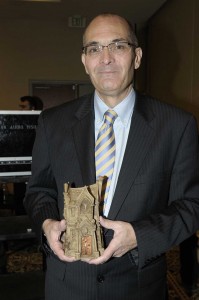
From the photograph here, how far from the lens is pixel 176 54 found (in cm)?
552

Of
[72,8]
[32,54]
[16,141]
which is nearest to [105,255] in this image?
[16,141]

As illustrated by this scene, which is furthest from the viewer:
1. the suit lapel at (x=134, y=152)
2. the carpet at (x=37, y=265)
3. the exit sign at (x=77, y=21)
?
the exit sign at (x=77, y=21)

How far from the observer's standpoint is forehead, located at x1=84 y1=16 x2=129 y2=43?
132 cm

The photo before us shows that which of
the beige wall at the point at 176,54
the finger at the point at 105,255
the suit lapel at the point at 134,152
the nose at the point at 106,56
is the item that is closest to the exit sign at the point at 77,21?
the beige wall at the point at 176,54

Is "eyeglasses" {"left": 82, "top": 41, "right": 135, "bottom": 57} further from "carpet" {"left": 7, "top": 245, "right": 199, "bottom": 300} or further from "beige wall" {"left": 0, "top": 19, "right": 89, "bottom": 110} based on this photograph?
"beige wall" {"left": 0, "top": 19, "right": 89, "bottom": 110}

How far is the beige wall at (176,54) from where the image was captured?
15.9ft

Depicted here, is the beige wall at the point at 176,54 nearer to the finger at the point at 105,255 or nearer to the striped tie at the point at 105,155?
the striped tie at the point at 105,155

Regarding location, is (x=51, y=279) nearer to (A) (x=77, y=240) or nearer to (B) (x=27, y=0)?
(A) (x=77, y=240)

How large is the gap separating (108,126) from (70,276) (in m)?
0.64

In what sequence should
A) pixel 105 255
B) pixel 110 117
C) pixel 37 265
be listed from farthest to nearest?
1. pixel 37 265
2. pixel 110 117
3. pixel 105 255

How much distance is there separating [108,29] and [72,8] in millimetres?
5273

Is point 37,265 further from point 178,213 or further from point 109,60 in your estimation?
point 109,60

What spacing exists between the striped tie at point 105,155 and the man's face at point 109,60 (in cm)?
15

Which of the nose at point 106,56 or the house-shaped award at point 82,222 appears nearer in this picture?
the house-shaped award at point 82,222
